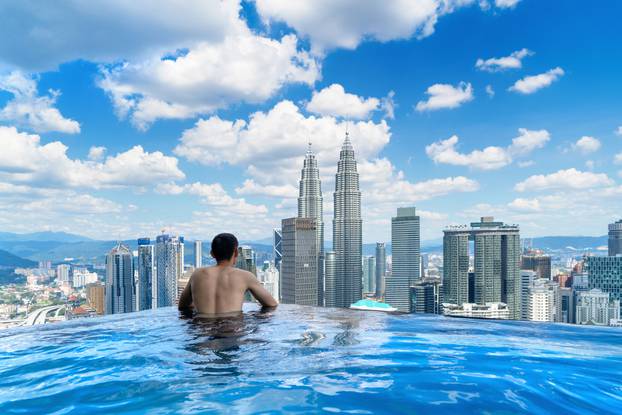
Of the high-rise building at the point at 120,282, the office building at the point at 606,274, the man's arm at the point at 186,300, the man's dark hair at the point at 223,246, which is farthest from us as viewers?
the office building at the point at 606,274

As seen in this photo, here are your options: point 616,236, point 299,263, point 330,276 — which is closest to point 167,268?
point 299,263

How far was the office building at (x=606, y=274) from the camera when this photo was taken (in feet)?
379

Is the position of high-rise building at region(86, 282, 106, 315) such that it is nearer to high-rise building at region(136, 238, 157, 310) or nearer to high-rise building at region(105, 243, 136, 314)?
high-rise building at region(105, 243, 136, 314)

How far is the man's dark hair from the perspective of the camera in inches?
268

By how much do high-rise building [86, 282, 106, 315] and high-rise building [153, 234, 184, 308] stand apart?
45.2ft

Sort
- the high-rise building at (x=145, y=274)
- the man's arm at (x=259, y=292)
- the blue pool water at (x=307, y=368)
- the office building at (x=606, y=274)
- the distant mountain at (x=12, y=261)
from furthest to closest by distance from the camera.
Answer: the high-rise building at (x=145, y=274)
the office building at (x=606, y=274)
the distant mountain at (x=12, y=261)
the man's arm at (x=259, y=292)
the blue pool water at (x=307, y=368)

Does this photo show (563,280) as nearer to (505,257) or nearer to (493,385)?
(505,257)

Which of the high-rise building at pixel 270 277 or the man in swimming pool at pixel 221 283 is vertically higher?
the man in swimming pool at pixel 221 283

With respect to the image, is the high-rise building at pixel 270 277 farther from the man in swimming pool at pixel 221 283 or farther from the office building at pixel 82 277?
the man in swimming pool at pixel 221 283

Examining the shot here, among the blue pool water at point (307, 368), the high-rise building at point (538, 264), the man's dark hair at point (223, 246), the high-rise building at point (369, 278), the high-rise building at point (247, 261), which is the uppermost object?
the man's dark hair at point (223, 246)

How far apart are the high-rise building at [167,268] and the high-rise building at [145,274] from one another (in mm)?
1174

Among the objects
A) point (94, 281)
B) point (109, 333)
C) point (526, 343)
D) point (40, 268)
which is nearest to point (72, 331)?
point (109, 333)

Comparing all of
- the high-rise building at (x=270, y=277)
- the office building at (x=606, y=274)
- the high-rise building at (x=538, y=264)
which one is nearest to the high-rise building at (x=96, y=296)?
the high-rise building at (x=270, y=277)

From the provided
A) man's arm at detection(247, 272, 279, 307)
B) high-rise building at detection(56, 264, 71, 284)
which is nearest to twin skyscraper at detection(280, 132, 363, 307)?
high-rise building at detection(56, 264, 71, 284)
